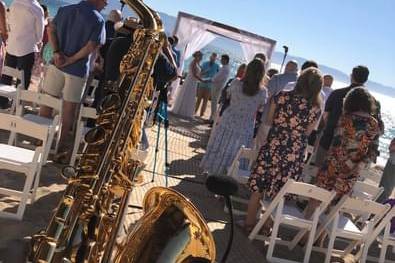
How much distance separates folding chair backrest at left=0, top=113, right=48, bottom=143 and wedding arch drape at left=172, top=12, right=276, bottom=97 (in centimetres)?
1091

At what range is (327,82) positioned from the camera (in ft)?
30.7

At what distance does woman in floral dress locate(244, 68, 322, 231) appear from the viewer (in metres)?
5.66

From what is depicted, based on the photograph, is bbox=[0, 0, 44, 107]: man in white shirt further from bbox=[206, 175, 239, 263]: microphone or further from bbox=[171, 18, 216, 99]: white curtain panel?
bbox=[171, 18, 216, 99]: white curtain panel

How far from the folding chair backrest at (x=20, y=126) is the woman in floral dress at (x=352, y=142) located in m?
3.02

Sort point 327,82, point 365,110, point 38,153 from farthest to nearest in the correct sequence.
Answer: point 327,82, point 365,110, point 38,153

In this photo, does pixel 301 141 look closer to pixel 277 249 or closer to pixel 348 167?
pixel 348 167

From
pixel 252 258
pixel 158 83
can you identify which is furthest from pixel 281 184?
pixel 158 83

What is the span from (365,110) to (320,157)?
106 inches

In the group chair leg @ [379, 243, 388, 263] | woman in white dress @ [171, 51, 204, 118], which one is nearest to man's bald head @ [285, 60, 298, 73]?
chair leg @ [379, 243, 388, 263]

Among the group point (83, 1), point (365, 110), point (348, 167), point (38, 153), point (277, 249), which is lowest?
point (277, 249)

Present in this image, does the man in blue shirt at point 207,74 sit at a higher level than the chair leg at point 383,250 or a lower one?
higher

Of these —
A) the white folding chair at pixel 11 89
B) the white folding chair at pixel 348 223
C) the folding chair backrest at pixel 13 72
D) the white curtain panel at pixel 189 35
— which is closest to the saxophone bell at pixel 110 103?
the white folding chair at pixel 348 223

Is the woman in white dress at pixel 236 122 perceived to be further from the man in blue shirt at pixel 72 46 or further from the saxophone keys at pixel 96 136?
the saxophone keys at pixel 96 136

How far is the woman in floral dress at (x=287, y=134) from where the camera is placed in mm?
5664
